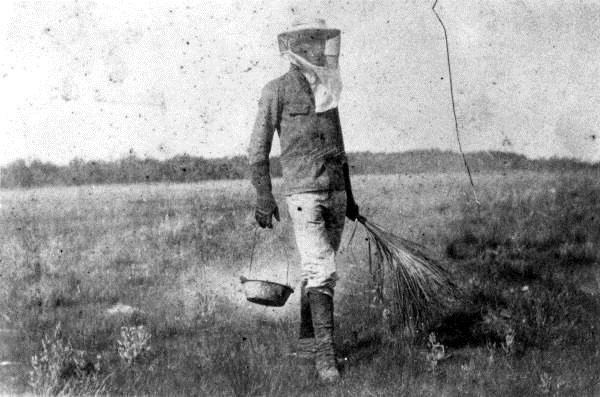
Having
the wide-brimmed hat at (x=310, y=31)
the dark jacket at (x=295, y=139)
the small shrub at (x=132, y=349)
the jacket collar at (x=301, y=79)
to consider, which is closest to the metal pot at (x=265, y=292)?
the dark jacket at (x=295, y=139)

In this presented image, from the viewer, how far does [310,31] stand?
480 cm

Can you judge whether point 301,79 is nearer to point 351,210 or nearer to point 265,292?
point 351,210

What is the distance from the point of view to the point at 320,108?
16.0 feet

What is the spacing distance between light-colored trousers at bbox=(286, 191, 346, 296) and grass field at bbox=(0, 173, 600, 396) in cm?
65

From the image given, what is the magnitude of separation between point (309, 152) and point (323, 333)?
4.29 ft

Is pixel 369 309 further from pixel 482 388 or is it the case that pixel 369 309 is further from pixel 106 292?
pixel 106 292

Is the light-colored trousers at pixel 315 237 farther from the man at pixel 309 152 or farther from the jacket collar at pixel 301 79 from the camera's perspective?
the jacket collar at pixel 301 79

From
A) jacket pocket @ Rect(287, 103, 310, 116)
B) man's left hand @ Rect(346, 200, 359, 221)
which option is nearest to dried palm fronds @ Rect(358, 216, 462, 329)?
man's left hand @ Rect(346, 200, 359, 221)

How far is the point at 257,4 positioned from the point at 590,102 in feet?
11.8

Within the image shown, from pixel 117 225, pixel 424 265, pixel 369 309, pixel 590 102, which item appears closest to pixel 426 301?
pixel 424 265

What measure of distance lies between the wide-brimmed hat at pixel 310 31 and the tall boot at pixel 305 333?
182cm

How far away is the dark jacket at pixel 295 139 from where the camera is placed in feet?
15.8

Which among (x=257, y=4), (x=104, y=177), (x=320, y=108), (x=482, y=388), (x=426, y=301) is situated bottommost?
(x=482, y=388)

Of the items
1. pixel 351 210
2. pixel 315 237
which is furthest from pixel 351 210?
pixel 315 237
